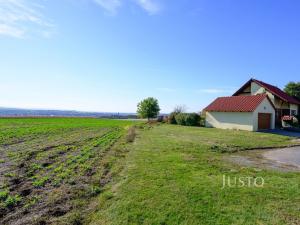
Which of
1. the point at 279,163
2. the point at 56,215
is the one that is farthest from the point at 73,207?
the point at 279,163

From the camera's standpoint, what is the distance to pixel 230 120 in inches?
1052

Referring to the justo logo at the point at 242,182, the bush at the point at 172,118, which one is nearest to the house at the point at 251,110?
the bush at the point at 172,118

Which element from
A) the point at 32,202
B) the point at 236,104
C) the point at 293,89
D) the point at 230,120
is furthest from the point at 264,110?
the point at 32,202

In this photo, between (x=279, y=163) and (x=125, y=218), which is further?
(x=279, y=163)

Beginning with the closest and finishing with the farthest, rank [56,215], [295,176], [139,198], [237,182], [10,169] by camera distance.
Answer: [56,215] → [139,198] → [237,182] → [295,176] → [10,169]

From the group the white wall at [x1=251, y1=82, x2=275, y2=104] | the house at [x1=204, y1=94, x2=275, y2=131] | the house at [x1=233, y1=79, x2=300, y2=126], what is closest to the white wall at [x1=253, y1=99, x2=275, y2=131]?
the house at [x1=204, y1=94, x2=275, y2=131]

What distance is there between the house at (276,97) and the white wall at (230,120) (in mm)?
6067

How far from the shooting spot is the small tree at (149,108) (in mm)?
48469

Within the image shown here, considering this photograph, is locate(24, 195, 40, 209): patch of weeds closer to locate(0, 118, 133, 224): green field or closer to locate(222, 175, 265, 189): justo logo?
locate(0, 118, 133, 224): green field

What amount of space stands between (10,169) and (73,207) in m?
4.28

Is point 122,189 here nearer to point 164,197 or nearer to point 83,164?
point 164,197

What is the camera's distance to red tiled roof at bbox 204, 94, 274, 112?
82.7 ft

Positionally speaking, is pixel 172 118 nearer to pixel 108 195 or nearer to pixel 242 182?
pixel 242 182

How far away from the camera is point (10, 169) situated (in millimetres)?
8352
